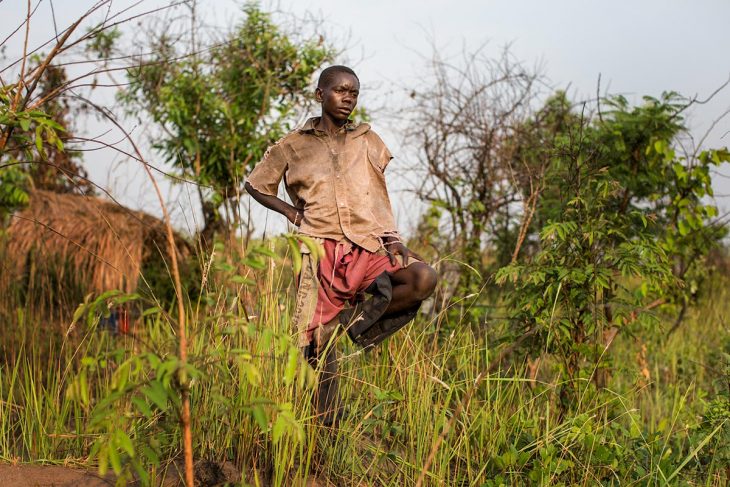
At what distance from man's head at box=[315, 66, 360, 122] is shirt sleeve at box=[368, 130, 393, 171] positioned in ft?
0.68

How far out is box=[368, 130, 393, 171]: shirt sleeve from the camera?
3926 mm

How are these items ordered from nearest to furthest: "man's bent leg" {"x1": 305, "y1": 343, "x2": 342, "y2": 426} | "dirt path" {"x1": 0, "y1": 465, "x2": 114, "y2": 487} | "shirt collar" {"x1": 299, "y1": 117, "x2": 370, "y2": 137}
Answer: "dirt path" {"x1": 0, "y1": 465, "x2": 114, "y2": 487} < "man's bent leg" {"x1": 305, "y1": 343, "x2": 342, "y2": 426} < "shirt collar" {"x1": 299, "y1": 117, "x2": 370, "y2": 137}

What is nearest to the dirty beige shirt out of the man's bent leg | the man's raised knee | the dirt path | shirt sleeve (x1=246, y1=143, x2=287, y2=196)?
shirt sleeve (x1=246, y1=143, x2=287, y2=196)

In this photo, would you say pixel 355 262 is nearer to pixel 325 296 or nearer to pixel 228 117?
pixel 325 296

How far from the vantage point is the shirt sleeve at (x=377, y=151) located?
3.93 m

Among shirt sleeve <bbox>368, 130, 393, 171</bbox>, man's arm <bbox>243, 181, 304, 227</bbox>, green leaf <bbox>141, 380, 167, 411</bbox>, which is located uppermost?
shirt sleeve <bbox>368, 130, 393, 171</bbox>

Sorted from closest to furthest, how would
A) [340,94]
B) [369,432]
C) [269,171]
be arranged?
[340,94] → [369,432] → [269,171]

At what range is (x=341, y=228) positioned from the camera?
3.78m

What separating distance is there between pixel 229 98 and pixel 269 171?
4.04m

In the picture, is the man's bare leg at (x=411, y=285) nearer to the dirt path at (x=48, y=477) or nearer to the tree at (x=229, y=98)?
the dirt path at (x=48, y=477)

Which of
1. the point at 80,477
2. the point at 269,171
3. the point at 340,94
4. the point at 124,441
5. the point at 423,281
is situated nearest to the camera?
the point at 124,441

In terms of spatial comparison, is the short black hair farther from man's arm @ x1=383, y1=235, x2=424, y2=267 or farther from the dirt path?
the dirt path

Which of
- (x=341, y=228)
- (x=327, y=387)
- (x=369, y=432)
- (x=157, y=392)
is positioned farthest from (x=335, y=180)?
(x=157, y=392)

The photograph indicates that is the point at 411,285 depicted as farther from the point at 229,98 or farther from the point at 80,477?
the point at 229,98
